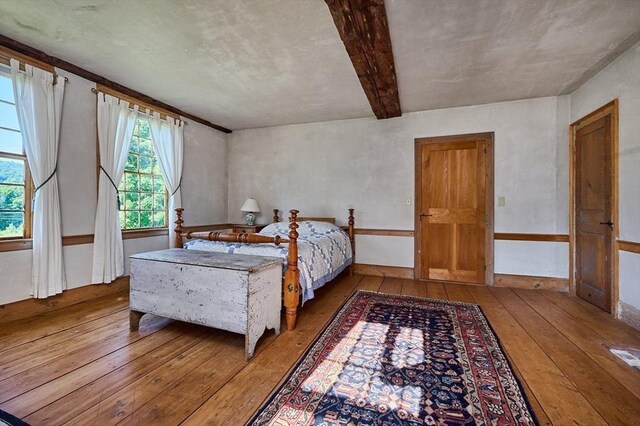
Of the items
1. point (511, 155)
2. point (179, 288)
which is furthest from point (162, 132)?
point (511, 155)

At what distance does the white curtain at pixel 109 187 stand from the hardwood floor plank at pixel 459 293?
3.87 m

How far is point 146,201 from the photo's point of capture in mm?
3736

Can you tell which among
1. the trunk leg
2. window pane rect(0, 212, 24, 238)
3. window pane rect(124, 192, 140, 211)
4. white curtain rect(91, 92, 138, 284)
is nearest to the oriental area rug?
the trunk leg

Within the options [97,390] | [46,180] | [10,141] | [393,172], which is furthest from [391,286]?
[10,141]

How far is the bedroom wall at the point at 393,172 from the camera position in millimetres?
3518

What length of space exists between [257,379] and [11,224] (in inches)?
106

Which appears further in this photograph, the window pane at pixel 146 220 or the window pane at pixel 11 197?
the window pane at pixel 146 220

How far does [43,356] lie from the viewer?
1898 mm

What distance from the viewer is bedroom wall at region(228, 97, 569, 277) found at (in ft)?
11.5

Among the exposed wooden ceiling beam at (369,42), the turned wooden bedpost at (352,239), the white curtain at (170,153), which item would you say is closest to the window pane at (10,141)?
the white curtain at (170,153)

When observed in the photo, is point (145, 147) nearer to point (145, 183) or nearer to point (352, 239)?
point (145, 183)

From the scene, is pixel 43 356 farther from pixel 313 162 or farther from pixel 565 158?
pixel 565 158

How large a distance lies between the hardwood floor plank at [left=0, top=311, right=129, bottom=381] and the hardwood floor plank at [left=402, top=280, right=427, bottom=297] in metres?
2.93

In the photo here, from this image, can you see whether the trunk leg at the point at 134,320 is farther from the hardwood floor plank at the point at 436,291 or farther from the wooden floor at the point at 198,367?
the hardwood floor plank at the point at 436,291
